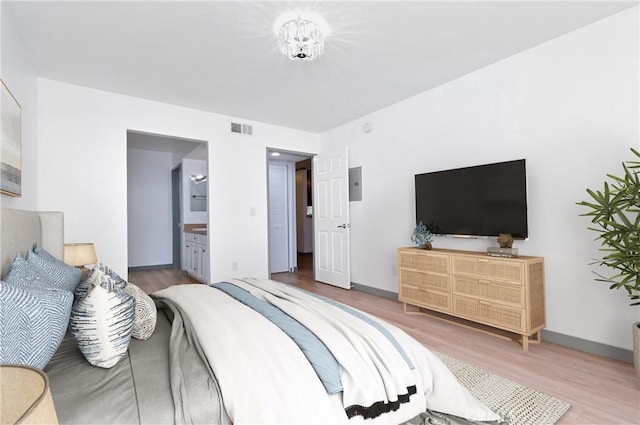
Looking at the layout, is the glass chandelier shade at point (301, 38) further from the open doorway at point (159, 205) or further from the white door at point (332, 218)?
the open doorway at point (159, 205)

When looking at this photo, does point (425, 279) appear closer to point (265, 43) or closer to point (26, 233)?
point (265, 43)

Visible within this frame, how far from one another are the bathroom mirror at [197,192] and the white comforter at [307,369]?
16.1 ft

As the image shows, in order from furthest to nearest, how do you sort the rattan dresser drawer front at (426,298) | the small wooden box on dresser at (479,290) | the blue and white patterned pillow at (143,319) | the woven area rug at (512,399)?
1. the rattan dresser drawer front at (426,298)
2. the small wooden box on dresser at (479,290)
3. the woven area rug at (512,399)
4. the blue and white patterned pillow at (143,319)

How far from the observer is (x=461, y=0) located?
219cm

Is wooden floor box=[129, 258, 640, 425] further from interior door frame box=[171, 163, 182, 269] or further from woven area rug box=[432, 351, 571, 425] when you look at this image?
interior door frame box=[171, 163, 182, 269]

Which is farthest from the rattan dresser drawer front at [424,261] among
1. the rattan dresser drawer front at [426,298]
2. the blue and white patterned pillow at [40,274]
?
the blue and white patterned pillow at [40,274]

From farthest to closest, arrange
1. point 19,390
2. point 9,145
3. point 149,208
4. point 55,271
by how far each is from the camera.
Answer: point 149,208 < point 9,145 < point 55,271 < point 19,390

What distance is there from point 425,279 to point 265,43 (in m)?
2.84

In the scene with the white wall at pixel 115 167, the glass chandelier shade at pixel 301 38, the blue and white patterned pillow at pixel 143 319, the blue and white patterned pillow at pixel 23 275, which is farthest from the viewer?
the white wall at pixel 115 167

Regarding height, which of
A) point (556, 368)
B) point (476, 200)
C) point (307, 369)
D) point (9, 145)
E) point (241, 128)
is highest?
point (241, 128)

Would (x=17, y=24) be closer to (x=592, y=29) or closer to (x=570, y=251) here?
(x=592, y=29)

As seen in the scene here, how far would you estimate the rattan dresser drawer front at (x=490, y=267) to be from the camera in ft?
8.54

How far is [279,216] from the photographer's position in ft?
21.1

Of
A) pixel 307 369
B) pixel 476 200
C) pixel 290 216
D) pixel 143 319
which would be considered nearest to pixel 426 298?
pixel 476 200
